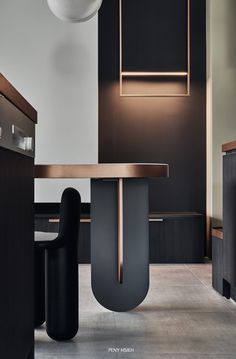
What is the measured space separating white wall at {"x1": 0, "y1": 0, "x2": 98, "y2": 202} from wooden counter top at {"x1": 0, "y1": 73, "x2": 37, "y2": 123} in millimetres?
3553

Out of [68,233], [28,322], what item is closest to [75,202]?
[68,233]

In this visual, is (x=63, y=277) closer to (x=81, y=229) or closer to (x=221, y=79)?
(x=81, y=229)

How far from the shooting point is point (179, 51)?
562 cm

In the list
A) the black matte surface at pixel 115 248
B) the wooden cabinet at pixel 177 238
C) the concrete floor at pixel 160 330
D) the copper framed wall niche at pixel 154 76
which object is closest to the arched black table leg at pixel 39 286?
the concrete floor at pixel 160 330

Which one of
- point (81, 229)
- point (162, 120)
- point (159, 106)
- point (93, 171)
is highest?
point (159, 106)

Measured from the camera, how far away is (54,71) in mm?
5457

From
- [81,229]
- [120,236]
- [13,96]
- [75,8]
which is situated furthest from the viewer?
[81,229]

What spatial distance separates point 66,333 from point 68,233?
0.47 metres

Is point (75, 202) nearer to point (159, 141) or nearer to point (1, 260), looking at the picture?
point (1, 260)

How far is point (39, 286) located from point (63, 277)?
Result: 254 millimetres

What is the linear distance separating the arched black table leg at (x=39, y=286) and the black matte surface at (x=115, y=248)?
0.35 m

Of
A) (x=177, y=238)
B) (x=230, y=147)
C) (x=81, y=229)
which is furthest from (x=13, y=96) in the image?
(x=177, y=238)

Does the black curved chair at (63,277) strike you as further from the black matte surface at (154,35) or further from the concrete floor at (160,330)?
the black matte surface at (154,35)

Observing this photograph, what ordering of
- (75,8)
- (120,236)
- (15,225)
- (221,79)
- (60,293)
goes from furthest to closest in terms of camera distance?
(221,79)
(75,8)
(120,236)
(60,293)
(15,225)
